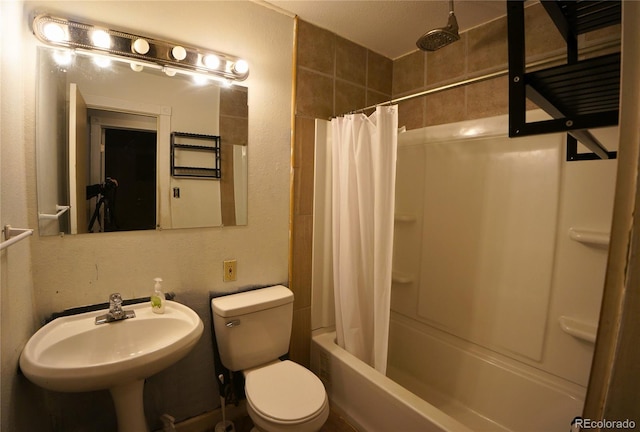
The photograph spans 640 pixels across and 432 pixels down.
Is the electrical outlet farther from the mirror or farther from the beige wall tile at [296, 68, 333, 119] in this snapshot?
the beige wall tile at [296, 68, 333, 119]

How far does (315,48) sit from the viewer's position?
182cm

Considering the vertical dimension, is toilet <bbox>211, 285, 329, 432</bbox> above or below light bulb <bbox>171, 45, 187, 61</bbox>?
below

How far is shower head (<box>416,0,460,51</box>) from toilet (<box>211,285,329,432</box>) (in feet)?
5.24

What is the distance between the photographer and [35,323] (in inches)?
45.4

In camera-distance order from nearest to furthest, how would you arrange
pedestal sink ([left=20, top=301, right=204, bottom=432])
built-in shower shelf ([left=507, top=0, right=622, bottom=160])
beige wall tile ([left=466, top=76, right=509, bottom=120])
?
built-in shower shelf ([left=507, top=0, right=622, bottom=160]) → pedestal sink ([left=20, top=301, right=204, bottom=432]) → beige wall tile ([left=466, top=76, right=509, bottom=120])

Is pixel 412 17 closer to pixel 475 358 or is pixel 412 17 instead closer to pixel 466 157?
pixel 466 157

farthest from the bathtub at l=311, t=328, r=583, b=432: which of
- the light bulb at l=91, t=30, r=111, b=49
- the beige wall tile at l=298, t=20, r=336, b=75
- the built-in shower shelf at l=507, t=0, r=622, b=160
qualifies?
the light bulb at l=91, t=30, r=111, b=49

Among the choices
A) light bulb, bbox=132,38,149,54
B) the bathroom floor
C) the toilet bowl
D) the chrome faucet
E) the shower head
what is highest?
the shower head

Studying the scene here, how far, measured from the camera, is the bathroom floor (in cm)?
159

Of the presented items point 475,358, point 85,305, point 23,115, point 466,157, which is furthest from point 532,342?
point 23,115

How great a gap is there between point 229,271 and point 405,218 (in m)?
1.24

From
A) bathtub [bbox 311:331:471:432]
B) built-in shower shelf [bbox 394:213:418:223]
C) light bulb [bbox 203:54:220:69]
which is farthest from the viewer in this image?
built-in shower shelf [bbox 394:213:418:223]

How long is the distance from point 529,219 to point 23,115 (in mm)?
2332

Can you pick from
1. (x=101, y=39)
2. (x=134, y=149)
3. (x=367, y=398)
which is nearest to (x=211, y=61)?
(x=101, y=39)
